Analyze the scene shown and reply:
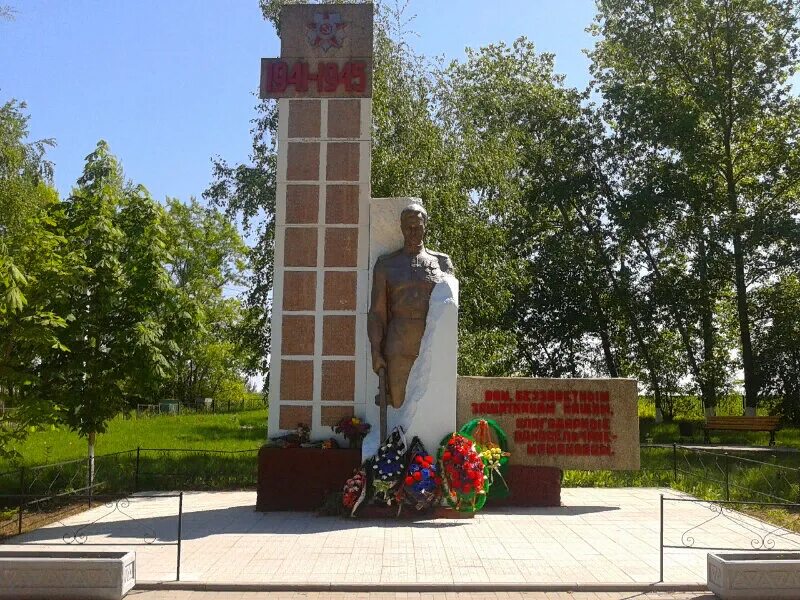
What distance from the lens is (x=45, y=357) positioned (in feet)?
44.0

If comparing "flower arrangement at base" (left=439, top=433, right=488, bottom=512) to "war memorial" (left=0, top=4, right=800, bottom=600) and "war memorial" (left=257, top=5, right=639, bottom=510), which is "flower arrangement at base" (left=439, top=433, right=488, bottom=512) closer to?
"war memorial" (left=0, top=4, right=800, bottom=600)

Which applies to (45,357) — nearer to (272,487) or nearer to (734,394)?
(272,487)

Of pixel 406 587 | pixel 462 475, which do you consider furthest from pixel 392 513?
pixel 406 587

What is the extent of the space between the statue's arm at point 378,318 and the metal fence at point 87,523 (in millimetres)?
3184

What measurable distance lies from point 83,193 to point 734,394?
23.6 meters

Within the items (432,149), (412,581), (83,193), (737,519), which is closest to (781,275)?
(432,149)

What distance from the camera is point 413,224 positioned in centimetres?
1211

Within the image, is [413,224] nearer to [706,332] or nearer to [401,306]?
[401,306]

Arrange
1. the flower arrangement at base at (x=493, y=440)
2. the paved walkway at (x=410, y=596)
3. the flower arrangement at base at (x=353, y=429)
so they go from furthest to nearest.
Answer: the flower arrangement at base at (x=493, y=440) < the flower arrangement at base at (x=353, y=429) < the paved walkway at (x=410, y=596)

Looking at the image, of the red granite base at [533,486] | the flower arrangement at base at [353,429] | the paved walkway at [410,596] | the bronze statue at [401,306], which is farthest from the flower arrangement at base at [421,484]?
the paved walkway at [410,596]

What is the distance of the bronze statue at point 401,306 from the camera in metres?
11.9

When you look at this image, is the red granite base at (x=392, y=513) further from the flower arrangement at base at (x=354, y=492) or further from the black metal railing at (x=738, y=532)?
the black metal railing at (x=738, y=532)

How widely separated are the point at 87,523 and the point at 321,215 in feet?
16.9

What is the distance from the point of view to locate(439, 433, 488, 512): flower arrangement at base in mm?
11289
